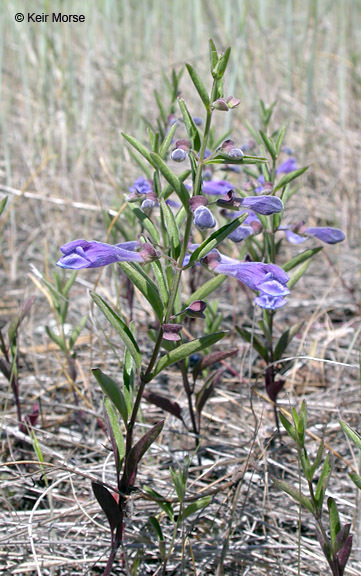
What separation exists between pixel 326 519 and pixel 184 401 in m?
0.90

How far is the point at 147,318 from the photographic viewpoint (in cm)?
337

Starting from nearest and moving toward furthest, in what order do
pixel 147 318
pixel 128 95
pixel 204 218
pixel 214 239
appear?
pixel 204 218
pixel 214 239
pixel 147 318
pixel 128 95

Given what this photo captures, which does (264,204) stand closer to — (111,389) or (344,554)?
(111,389)

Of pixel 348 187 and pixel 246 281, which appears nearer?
pixel 246 281

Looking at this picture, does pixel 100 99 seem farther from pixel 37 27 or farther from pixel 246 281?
pixel 246 281

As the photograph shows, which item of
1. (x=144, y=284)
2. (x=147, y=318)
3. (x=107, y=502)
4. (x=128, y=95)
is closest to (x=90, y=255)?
(x=144, y=284)

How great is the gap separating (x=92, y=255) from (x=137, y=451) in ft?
1.93

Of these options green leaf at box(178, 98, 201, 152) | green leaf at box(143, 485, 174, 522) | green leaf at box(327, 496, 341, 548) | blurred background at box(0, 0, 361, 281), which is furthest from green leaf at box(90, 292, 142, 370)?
blurred background at box(0, 0, 361, 281)

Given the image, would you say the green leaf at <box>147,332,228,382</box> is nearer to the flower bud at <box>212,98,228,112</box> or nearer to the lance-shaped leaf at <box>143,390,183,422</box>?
the lance-shaped leaf at <box>143,390,183,422</box>

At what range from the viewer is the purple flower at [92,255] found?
1423 mm

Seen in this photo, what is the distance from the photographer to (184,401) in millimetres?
2641

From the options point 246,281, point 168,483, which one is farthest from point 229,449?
point 246,281

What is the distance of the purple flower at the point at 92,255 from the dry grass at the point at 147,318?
661 millimetres

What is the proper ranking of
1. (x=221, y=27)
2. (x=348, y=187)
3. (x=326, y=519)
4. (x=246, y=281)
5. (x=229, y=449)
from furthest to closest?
(x=221, y=27) < (x=348, y=187) < (x=229, y=449) < (x=326, y=519) < (x=246, y=281)
